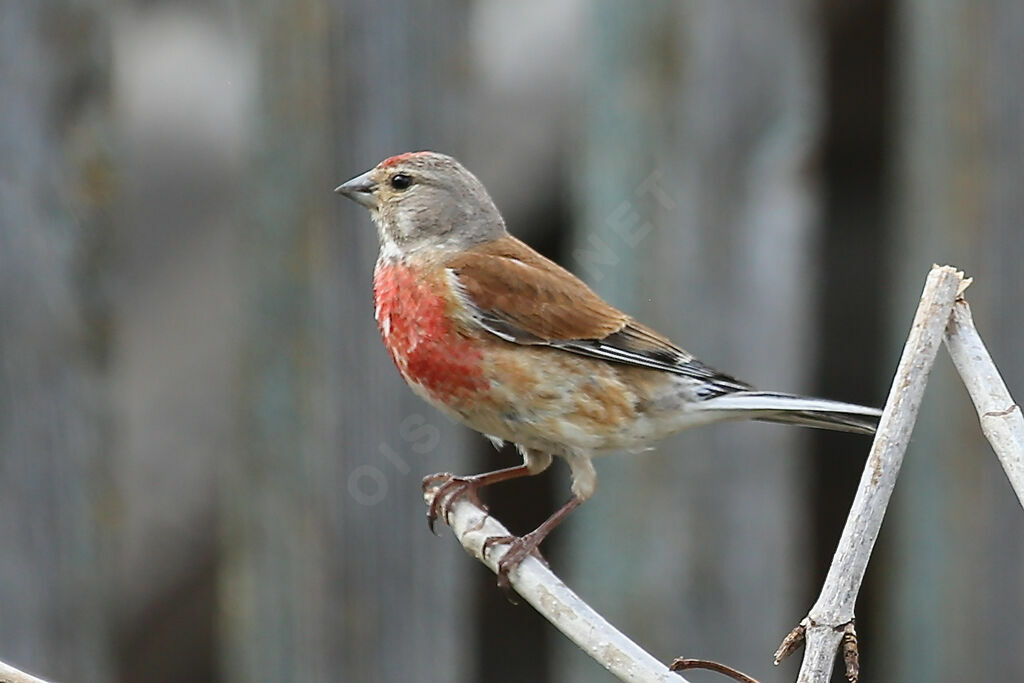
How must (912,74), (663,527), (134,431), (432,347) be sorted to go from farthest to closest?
(134,431), (912,74), (663,527), (432,347)

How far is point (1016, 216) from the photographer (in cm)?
414

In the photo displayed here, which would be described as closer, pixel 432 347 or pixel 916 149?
pixel 432 347

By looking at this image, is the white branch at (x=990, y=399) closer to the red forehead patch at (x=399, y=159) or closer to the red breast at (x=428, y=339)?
the red breast at (x=428, y=339)

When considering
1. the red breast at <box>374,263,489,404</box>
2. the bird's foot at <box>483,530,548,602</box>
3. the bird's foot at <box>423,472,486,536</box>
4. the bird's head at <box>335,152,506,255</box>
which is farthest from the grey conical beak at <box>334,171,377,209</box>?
the bird's foot at <box>483,530,548,602</box>

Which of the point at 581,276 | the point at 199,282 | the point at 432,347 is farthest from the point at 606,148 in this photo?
the point at 199,282

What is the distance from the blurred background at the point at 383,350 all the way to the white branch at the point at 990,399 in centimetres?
183

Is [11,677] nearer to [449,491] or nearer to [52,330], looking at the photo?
[449,491]

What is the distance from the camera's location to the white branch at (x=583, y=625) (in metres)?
2.06

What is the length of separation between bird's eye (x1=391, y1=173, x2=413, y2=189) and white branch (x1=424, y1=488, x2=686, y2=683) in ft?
2.73

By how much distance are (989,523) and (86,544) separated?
2282mm

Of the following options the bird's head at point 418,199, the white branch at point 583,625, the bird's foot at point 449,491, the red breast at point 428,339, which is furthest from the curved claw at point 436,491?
the bird's head at point 418,199

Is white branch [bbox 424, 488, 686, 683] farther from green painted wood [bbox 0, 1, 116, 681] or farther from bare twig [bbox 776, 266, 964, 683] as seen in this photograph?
green painted wood [bbox 0, 1, 116, 681]

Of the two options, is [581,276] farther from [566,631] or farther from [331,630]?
[566,631]

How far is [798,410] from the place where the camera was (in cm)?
298
